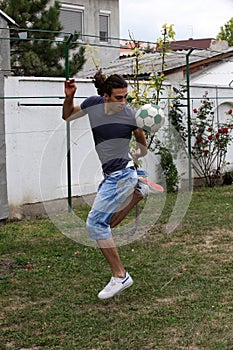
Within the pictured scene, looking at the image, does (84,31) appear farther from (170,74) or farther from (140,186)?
(140,186)

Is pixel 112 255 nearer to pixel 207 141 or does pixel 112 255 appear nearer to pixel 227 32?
pixel 207 141

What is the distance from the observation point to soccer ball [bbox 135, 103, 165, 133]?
19.6ft

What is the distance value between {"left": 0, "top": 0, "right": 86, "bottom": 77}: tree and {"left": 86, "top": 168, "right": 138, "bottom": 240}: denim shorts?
349 inches

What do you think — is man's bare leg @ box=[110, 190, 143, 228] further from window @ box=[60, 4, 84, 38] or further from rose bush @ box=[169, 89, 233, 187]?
window @ box=[60, 4, 84, 38]

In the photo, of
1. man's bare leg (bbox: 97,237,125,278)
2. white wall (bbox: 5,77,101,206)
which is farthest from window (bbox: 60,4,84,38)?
man's bare leg (bbox: 97,237,125,278)

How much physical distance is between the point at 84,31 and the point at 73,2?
3.30 feet

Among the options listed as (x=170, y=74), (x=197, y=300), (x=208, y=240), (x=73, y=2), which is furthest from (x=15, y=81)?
(x=73, y=2)

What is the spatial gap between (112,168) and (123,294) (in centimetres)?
106

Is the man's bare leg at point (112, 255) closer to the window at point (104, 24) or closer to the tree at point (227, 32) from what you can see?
the window at point (104, 24)

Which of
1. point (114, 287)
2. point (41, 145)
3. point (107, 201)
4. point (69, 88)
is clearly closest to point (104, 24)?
point (41, 145)

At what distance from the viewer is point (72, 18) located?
2073cm

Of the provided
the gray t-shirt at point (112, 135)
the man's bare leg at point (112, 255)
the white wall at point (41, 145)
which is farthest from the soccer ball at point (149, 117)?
the white wall at point (41, 145)

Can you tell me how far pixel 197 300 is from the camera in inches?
205

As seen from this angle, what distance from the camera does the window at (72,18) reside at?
2023 centimetres
